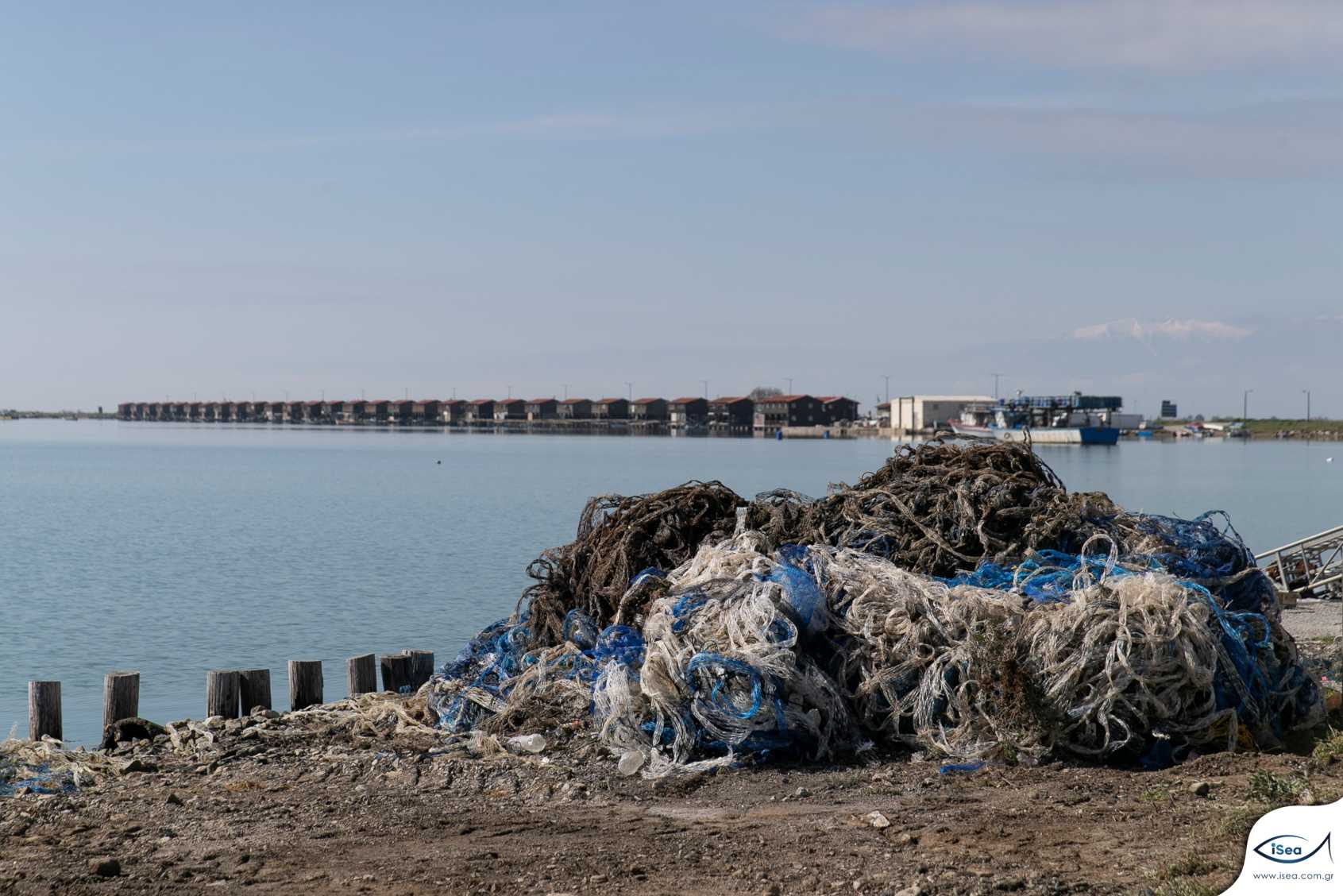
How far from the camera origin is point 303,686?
1299cm

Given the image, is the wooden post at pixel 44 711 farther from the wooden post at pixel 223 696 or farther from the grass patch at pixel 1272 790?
the grass patch at pixel 1272 790

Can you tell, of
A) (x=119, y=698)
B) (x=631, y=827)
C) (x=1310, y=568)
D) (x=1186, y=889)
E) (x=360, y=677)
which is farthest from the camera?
(x=1310, y=568)

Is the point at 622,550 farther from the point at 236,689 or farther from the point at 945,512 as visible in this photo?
the point at 236,689

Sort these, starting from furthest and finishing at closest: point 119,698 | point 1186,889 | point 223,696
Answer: point 223,696
point 119,698
point 1186,889

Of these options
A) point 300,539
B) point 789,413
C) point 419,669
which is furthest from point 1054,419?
point 419,669

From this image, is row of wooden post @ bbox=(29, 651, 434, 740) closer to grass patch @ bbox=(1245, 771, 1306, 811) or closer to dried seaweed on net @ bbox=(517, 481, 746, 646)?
dried seaweed on net @ bbox=(517, 481, 746, 646)

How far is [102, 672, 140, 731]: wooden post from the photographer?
39.6ft

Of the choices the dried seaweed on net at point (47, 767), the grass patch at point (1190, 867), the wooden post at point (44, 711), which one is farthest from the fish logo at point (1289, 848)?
the wooden post at point (44, 711)

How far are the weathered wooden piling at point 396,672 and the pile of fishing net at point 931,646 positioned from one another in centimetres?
167

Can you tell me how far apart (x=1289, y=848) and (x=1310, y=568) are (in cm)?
1887

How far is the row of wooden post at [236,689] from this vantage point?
12.2m

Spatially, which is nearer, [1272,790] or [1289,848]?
[1289,848]

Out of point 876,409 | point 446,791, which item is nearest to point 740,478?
point 446,791

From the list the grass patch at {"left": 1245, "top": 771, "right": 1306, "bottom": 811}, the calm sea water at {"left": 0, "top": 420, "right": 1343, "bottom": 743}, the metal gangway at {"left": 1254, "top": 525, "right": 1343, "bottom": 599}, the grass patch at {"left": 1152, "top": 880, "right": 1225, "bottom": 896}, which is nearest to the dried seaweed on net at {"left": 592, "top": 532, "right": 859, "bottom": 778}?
the grass patch at {"left": 1245, "top": 771, "right": 1306, "bottom": 811}
